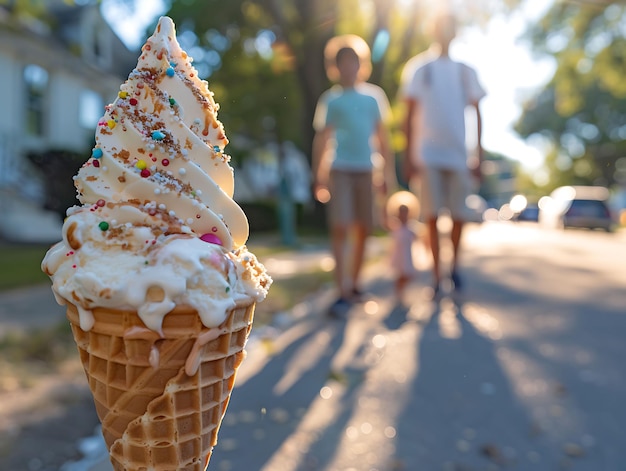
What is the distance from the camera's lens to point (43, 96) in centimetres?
1639

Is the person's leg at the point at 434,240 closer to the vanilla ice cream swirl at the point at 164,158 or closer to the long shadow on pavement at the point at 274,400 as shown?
the long shadow on pavement at the point at 274,400

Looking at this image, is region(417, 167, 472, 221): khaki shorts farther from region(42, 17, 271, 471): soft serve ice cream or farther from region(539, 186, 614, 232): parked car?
region(539, 186, 614, 232): parked car

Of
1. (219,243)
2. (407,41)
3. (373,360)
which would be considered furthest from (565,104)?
(219,243)

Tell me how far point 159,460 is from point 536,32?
24.0 m

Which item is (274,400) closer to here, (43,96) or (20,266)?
(20,266)

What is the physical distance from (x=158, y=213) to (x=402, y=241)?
4.17 m

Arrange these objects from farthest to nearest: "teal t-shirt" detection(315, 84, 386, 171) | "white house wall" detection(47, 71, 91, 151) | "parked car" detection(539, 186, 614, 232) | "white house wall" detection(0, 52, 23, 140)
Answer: "parked car" detection(539, 186, 614, 232), "white house wall" detection(47, 71, 91, 151), "white house wall" detection(0, 52, 23, 140), "teal t-shirt" detection(315, 84, 386, 171)

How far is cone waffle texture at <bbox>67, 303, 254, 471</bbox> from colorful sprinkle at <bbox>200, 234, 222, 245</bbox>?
0.66 ft

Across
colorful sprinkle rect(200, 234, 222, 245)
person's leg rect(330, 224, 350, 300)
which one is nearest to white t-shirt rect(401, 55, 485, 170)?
person's leg rect(330, 224, 350, 300)

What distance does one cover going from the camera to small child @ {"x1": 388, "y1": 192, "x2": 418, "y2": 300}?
17.5 feet

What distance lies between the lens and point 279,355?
11.2 ft

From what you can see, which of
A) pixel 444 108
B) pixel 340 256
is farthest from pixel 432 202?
pixel 340 256

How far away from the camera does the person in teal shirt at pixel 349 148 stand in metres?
4.86

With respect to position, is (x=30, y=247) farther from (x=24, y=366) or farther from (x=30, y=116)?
(x=24, y=366)
